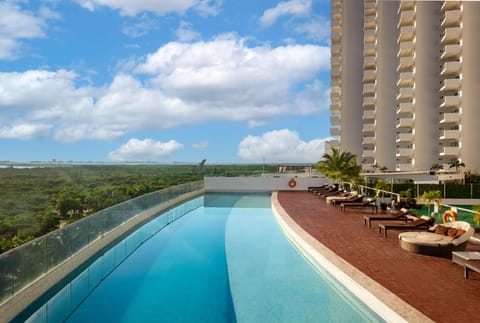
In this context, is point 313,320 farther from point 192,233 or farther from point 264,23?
point 264,23

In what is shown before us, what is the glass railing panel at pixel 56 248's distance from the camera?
27.7ft

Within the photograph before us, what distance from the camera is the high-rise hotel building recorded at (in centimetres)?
4050

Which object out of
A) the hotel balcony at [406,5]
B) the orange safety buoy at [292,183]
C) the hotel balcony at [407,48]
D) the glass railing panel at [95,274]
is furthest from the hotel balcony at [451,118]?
the glass railing panel at [95,274]

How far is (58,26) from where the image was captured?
27.4m

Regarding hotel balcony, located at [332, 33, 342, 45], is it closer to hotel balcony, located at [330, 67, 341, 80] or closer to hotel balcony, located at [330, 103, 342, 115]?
hotel balcony, located at [330, 67, 341, 80]

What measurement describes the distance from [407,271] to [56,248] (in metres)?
A: 7.16

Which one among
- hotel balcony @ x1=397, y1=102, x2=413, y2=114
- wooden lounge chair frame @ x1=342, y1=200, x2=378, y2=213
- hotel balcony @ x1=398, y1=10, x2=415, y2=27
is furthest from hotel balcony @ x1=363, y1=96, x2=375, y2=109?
wooden lounge chair frame @ x1=342, y1=200, x2=378, y2=213

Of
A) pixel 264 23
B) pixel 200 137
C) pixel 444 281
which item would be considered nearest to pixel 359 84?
pixel 200 137

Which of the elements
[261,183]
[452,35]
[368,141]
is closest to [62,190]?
[261,183]

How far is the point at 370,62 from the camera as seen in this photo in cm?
5903

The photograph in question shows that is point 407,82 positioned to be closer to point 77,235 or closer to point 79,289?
point 77,235

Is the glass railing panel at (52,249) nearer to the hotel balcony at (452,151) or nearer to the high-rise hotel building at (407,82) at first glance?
the hotel balcony at (452,151)

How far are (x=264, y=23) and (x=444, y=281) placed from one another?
15717mm

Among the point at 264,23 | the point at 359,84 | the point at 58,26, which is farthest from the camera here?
the point at 359,84
